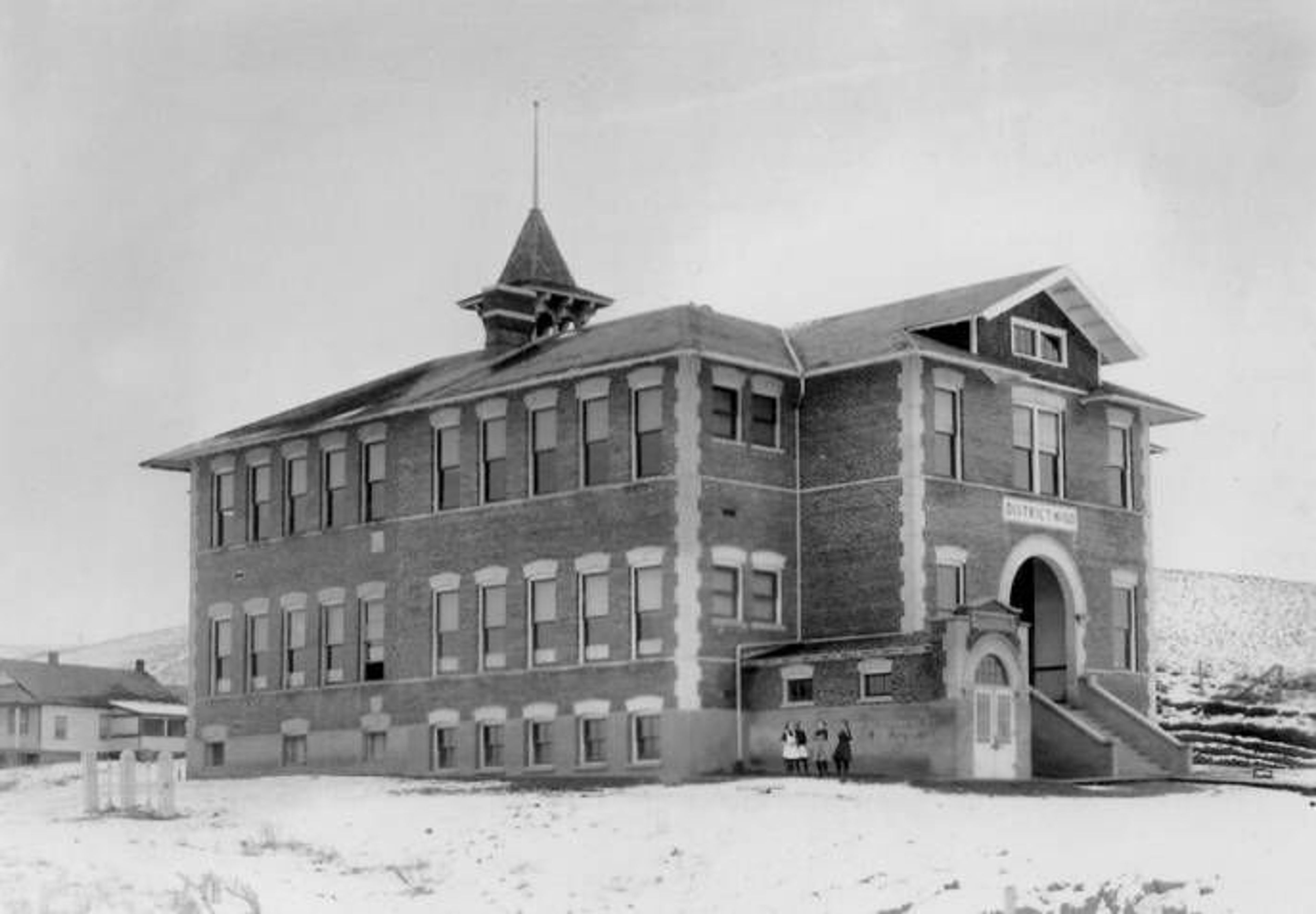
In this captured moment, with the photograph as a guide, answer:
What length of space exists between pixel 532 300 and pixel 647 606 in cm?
1441

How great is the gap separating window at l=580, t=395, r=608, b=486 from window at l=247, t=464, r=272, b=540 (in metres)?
11.1

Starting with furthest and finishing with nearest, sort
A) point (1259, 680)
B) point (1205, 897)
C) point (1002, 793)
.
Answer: point (1259, 680) → point (1002, 793) → point (1205, 897)

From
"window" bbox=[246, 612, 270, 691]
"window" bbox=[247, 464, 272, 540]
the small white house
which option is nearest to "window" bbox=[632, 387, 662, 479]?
"window" bbox=[247, 464, 272, 540]

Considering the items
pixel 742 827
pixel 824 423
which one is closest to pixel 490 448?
pixel 824 423

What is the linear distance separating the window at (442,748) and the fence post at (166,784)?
8.64 meters

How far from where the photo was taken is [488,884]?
108 feet

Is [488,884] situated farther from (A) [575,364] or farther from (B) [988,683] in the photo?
(A) [575,364]

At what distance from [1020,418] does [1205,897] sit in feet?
67.6

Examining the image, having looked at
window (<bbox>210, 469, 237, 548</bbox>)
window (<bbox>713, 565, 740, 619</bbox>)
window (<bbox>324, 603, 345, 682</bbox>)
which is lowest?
window (<bbox>324, 603, 345, 682</bbox>)

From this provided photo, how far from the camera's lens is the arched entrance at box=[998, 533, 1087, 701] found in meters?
47.5

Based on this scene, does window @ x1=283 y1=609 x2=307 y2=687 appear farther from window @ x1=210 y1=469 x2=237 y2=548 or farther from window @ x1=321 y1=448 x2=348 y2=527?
window @ x1=210 y1=469 x2=237 y2=548

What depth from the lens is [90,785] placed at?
1582 inches

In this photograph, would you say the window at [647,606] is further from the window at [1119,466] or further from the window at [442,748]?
the window at [1119,466]

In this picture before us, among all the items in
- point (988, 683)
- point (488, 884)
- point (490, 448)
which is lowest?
point (488, 884)
